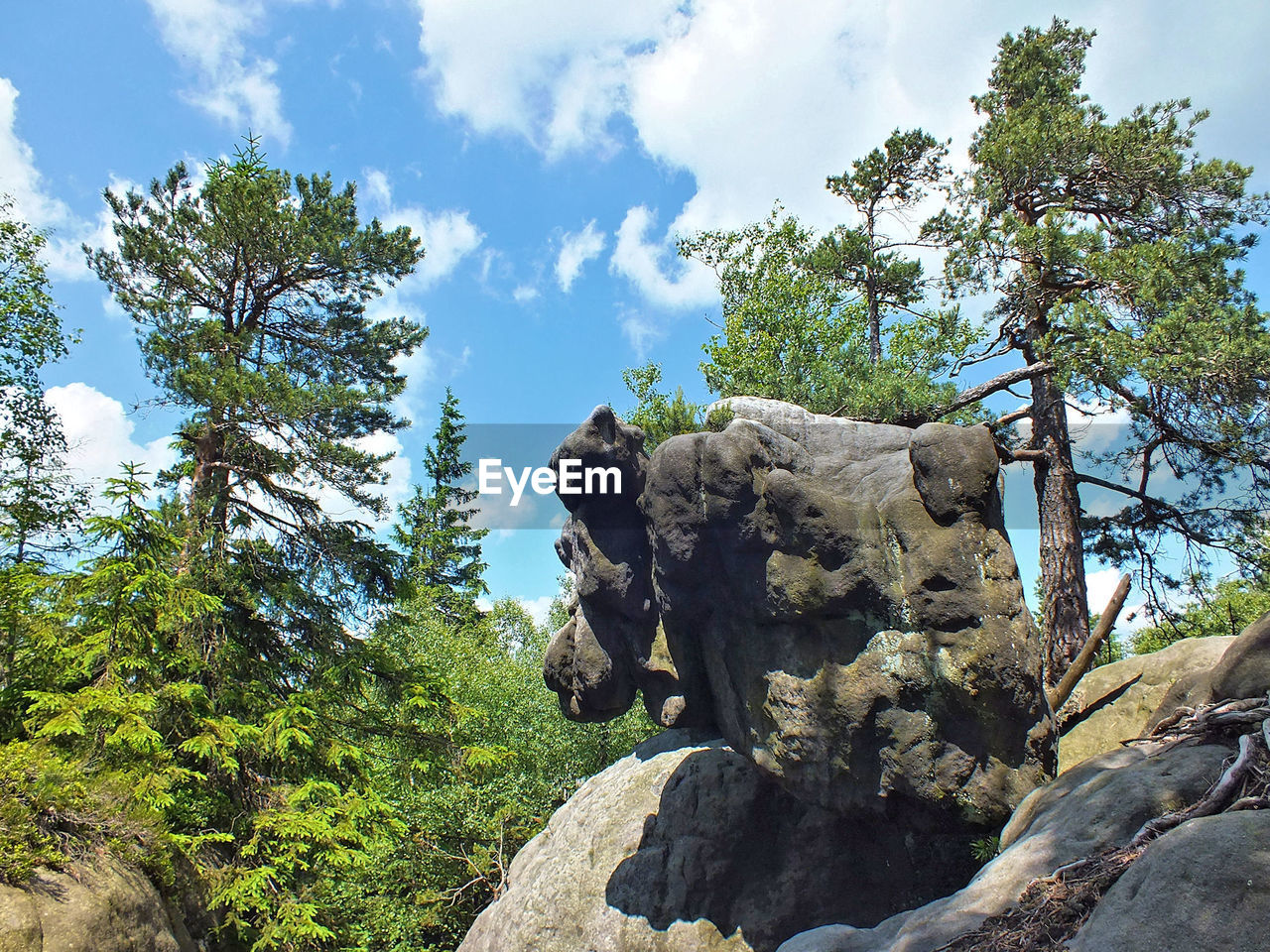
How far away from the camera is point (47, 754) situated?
7719mm

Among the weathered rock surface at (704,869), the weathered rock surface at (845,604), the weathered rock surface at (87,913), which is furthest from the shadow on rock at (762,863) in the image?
the weathered rock surface at (87,913)

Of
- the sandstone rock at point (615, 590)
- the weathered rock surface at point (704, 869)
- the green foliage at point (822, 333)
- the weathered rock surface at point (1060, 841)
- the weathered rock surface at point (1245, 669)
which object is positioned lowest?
the weathered rock surface at point (704, 869)

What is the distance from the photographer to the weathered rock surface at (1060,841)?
4422 millimetres

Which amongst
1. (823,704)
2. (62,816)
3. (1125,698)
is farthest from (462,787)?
(1125,698)

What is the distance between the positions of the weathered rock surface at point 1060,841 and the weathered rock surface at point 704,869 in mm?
2784

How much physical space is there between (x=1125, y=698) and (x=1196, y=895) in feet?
19.4

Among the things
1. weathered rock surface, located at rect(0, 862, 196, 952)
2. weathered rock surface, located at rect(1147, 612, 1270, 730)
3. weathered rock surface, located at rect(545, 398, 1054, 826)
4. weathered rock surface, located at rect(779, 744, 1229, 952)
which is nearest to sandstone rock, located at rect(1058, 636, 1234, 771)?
weathered rock surface, located at rect(545, 398, 1054, 826)

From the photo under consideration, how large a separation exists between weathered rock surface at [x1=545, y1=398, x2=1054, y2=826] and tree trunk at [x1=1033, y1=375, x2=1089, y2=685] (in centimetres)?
409

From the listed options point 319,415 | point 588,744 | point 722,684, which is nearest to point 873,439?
point 722,684

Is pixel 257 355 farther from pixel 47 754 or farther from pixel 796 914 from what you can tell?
pixel 796 914

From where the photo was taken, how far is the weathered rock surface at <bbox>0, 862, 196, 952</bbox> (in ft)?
20.5

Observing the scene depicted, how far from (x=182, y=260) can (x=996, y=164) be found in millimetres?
13137

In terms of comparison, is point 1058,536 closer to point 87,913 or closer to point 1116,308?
point 1116,308

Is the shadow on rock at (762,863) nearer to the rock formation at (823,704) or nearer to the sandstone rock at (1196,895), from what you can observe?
the rock formation at (823,704)
